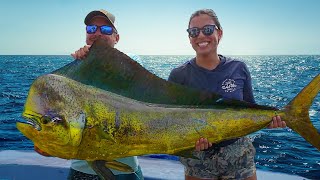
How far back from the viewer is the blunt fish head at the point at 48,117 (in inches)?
64.7

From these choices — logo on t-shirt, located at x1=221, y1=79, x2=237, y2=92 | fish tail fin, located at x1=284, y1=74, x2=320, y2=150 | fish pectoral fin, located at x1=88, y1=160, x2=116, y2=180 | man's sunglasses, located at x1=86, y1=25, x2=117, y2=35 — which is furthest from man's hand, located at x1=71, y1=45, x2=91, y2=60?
fish tail fin, located at x1=284, y1=74, x2=320, y2=150

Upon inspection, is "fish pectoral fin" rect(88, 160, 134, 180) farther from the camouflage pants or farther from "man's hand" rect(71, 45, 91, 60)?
the camouflage pants

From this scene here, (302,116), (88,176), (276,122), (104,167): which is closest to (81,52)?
(104,167)

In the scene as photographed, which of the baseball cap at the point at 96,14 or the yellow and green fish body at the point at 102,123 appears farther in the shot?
the baseball cap at the point at 96,14

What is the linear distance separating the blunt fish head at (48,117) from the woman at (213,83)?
1.20 meters

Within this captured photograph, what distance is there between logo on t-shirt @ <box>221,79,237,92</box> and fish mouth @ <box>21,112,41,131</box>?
56.9 inches

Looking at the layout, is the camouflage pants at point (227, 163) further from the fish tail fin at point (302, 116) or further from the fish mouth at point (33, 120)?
the fish mouth at point (33, 120)

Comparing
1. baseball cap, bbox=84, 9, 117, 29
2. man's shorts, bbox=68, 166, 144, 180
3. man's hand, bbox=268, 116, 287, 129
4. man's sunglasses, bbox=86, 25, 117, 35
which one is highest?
baseball cap, bbox=84, 9, 117, 29

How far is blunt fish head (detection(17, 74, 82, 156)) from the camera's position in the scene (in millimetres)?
1644

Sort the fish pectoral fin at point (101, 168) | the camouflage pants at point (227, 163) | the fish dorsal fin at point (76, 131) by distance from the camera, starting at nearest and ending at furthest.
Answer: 1. the fish dorsal fin at point (76, 131)
2. the fish pectoral fin at point (101, 168)
3. the camouflage pants at point (227, 163)

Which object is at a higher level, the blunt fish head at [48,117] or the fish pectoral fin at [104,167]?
the blunt fish head at [48,117]

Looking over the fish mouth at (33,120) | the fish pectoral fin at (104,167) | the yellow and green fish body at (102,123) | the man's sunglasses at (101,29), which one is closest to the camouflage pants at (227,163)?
the yellow and green fish body at (102,123)

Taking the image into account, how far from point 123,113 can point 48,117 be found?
1.14ft

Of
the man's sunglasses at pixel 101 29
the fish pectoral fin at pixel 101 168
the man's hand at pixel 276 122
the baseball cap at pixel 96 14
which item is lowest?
the fish pectoral fin at pixel 101 168
